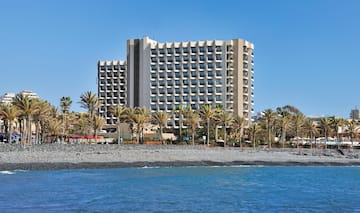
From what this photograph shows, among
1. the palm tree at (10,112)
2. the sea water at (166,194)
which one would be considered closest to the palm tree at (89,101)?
the palm tree at (10,112)

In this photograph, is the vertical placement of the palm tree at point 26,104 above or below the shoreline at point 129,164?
above

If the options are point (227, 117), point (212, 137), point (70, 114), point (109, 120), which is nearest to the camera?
point (227, 117)

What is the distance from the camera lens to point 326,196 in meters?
42.3

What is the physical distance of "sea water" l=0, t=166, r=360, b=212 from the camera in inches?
1305

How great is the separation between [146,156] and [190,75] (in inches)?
3453

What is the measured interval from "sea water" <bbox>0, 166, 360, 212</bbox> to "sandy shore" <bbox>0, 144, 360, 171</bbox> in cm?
649

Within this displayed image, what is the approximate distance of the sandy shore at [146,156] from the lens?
214 feet

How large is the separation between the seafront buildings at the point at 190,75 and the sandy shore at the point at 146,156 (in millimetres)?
61749

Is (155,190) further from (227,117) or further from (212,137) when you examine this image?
(212,137)

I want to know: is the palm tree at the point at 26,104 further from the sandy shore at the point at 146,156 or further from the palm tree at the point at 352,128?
the palm tree at the point at 352,128

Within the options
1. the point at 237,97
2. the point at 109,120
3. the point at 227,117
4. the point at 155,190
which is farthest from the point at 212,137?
the point at 155,190

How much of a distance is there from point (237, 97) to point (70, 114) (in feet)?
188

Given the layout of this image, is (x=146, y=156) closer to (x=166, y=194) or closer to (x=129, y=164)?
(x=129, y=164)

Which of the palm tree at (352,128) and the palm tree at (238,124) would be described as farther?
the palm tree at (352,128)
